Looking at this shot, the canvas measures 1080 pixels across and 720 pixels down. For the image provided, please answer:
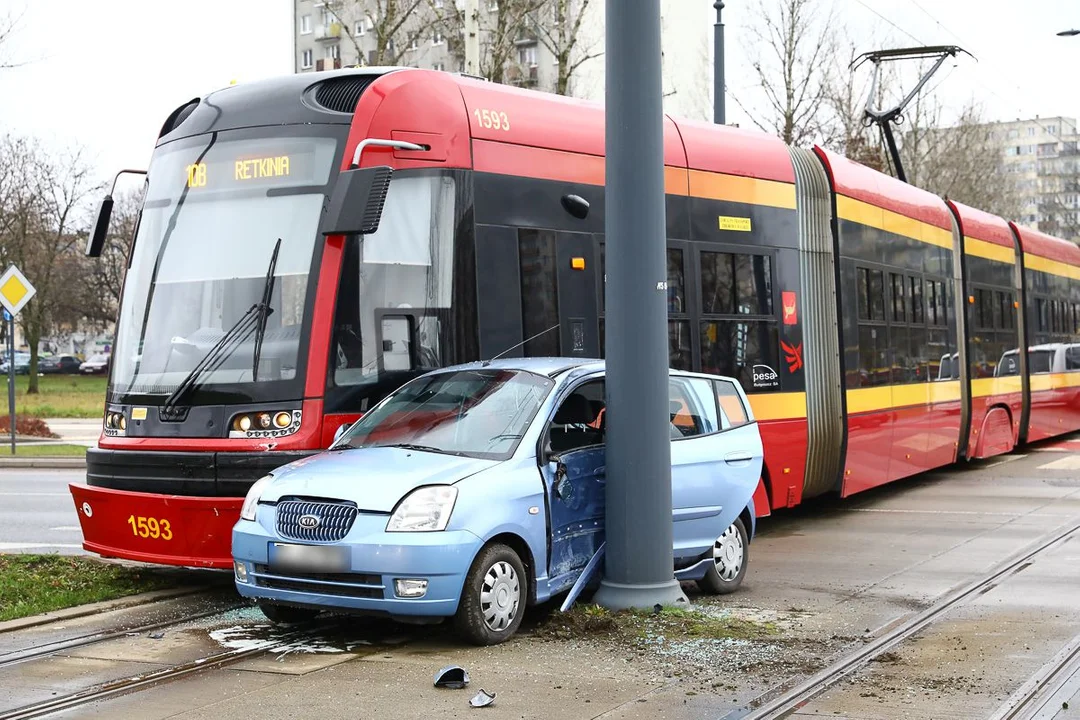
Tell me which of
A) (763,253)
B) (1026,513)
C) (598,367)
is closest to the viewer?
(598,367)

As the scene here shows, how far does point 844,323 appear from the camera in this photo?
1485 centimetres

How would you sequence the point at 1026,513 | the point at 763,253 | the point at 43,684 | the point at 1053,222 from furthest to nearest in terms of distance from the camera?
the point at 1053,222, the point at 1026,513, the point at 763,253, the point at 43,684

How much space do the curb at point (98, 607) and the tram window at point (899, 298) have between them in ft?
→ 30.3

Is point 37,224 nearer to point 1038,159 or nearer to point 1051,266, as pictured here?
point 1051,266

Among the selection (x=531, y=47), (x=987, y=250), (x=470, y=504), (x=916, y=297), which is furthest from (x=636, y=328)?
(x=531, y=47)

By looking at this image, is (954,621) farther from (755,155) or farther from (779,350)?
(755,155)

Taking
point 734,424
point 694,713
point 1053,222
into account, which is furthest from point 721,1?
point 1053,222

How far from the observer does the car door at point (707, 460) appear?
9.39m

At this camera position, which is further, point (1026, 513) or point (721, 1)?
point (721, 1)

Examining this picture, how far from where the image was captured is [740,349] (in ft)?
42.9

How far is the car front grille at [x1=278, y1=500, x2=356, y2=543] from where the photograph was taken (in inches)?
301

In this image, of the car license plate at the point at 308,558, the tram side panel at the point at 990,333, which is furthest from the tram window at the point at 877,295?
the car license plate at the point at 308,558

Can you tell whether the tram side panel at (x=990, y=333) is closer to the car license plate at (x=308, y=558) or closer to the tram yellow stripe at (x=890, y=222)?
the tram yellow stripe at (x=890, y=222)

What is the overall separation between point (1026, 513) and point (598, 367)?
7.26m
